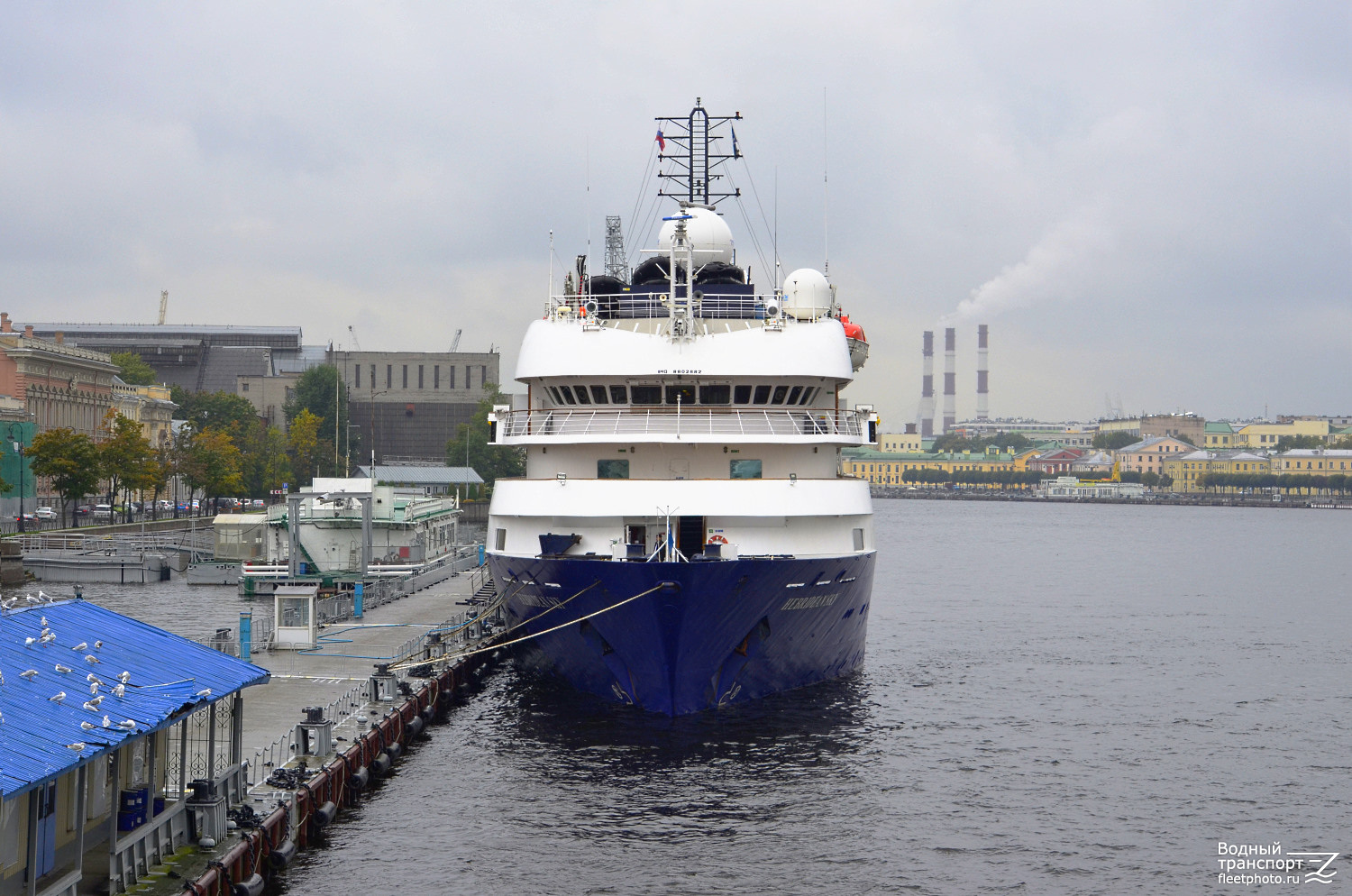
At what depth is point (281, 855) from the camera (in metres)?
22.8

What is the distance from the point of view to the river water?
80.1 ft

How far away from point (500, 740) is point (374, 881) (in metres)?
10.6

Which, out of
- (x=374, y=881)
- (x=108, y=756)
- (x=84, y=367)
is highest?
(x=84, y=367)

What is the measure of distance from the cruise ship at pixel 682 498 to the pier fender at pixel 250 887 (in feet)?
38.5

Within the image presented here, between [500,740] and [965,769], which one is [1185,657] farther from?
[500,740]

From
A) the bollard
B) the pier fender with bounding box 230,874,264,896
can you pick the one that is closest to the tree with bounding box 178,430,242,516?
the bollard

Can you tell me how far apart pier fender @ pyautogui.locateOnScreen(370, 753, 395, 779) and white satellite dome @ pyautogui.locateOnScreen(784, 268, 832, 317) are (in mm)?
17994

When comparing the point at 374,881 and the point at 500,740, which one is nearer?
the point at 374,881

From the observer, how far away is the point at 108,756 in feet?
63.0

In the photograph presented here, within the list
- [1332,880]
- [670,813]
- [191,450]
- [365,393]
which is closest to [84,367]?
[191,450]

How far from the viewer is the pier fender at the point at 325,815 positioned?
25.2 metres

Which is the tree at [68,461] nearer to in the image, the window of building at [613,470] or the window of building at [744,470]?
the window of building at [613,470]

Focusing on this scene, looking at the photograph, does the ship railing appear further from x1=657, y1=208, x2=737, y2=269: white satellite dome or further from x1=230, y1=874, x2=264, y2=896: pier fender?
x1=230, y1=874, x2=264, y2=896: pier fender

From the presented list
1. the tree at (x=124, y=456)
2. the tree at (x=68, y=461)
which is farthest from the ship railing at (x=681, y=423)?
the tree at (x=124, y=456)
